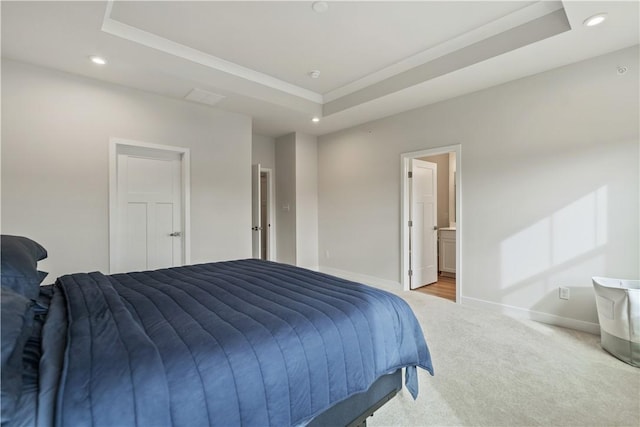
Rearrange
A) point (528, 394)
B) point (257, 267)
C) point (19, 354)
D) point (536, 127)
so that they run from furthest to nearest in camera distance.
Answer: point (536, 127), point (257, 267), point (528, 394), point (19, 354)

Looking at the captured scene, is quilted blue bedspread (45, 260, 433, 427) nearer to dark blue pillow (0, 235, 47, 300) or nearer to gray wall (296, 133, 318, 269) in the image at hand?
dark blue pillow (0, 235, 47, 300)

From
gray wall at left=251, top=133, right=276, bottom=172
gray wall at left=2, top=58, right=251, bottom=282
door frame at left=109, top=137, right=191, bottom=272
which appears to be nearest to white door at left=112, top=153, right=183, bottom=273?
door frame at left=109, top=137, right=191, bottom=272

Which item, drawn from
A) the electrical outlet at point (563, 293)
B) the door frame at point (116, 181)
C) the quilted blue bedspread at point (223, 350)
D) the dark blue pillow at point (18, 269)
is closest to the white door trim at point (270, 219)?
the door frame at point (116, 181)

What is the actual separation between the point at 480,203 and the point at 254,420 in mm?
3470

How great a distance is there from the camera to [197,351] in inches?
40.9

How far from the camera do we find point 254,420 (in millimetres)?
1033

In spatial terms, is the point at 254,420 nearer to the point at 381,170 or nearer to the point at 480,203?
the point at 480,203

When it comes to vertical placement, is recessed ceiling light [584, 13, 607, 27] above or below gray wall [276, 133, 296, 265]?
above

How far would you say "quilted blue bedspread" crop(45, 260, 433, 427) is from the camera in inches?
34.8

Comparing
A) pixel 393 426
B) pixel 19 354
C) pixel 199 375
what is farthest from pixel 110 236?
pixel 393 426

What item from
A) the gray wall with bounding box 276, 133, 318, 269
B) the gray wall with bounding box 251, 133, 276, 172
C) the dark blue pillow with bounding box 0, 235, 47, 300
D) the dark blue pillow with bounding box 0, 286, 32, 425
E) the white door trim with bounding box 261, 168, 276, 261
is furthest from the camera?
the white door trim with bounding box 261, 168, 276, 261

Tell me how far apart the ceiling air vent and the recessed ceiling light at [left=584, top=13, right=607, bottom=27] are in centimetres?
358

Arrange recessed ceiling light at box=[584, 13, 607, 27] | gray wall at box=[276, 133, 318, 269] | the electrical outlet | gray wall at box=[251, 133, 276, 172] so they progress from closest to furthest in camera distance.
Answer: recessed ceiling light at box=[584, 13, 607, 27]
the electrical outlet
gray wall at box=[276, 133, 318, 269]
gray wall at box=[251, 133, 276, 172]

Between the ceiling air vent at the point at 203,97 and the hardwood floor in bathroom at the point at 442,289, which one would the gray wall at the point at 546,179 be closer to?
the hardwood floor in bathroom at the point at 442,289
